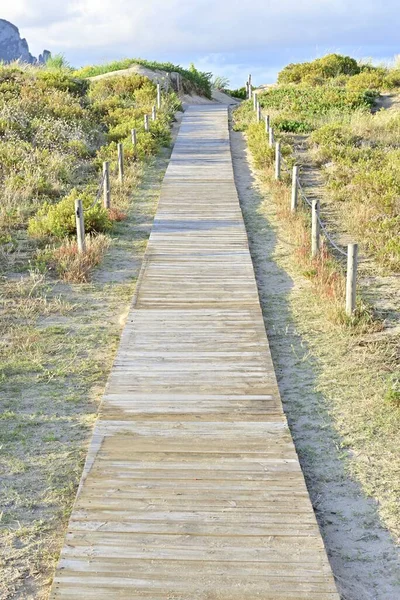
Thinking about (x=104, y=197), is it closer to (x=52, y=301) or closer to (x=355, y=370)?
(x=52, y=301)

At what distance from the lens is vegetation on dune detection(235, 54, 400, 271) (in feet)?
40.6

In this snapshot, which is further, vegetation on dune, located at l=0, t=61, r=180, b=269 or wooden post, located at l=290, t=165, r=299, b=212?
wooden post, located at l=290, t=165, r=299, b=212

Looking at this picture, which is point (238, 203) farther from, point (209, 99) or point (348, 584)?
point (209, 99)

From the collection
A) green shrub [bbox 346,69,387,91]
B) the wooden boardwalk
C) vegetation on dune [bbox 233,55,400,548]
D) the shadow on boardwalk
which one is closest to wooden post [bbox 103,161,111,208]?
vegetation on dune [bbox 233,55,400,548]

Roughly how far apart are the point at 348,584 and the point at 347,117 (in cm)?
2183

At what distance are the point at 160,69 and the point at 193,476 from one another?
1348 inches

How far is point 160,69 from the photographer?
36.0 metres

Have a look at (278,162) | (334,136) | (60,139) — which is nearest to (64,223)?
(278,162)

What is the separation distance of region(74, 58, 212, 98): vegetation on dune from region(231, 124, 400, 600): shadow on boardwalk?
2985cm

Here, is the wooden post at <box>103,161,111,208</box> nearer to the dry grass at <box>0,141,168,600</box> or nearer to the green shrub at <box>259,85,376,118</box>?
the dry grass at <box>0,141,168,600</box>

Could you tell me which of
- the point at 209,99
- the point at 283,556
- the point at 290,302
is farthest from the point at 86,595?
the point at 209,99

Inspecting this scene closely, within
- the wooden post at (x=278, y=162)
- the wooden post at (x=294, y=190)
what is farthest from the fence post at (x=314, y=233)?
the wooden post at (x=278, y=162)

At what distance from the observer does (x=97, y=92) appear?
29.0 meters

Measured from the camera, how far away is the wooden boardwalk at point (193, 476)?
12.2 ft
